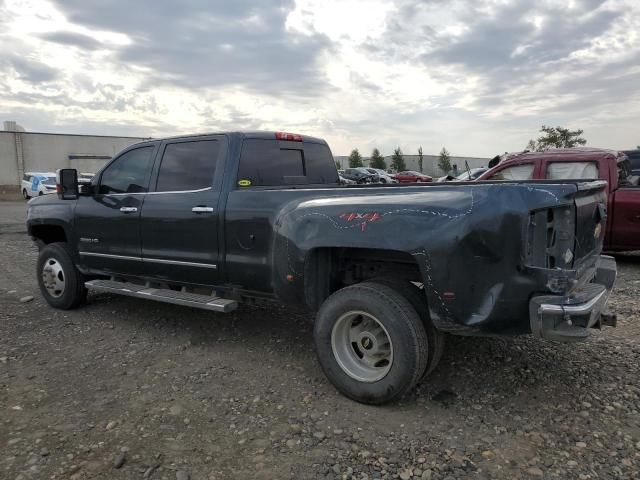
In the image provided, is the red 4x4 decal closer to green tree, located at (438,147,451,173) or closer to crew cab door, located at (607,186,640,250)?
crew cab door, located at (607,186,640,250)

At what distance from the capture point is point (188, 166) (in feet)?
15.2

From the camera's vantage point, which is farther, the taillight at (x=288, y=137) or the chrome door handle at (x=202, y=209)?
the taillight at (x=288, y=137)

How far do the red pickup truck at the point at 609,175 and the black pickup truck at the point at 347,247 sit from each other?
382cm

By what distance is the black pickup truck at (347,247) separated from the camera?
2.88m

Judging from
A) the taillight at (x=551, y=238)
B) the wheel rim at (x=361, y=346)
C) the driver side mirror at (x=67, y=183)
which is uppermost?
the driver side mirror at (x=67, y=183)

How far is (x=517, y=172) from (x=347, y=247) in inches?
209

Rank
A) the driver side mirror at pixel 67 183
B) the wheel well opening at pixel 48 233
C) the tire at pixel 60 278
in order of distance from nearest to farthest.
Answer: the driver side mirror at pixel 67 183
the tire at pixel 60 278
the wheel well opening at pixel 48 233

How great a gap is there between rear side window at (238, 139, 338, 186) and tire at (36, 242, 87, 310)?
263cm

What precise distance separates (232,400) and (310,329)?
159cm

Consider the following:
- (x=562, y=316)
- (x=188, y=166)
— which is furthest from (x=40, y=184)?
(x=562, y=316)

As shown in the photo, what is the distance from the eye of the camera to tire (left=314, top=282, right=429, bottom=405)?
3158mm

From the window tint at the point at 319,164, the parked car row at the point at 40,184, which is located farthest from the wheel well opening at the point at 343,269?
the parked car row at the point at 40,184

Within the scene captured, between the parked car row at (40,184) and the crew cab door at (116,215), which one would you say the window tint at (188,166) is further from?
the parked car row at (40,184)

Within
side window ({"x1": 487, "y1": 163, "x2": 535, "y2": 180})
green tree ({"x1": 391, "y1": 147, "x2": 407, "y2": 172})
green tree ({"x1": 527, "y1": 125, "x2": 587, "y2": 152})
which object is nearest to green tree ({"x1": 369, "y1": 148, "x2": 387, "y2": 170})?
green tree ({"x1": 391, "y1": 147, "x2": 407, "y2": 172})
